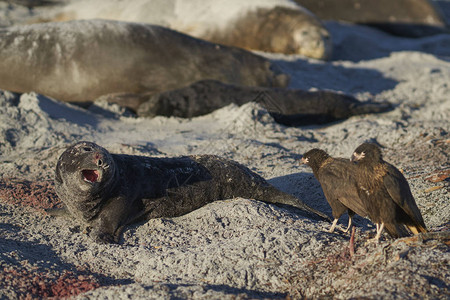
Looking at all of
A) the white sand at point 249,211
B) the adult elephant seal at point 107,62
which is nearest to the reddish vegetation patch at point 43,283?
the white sand at point 249,211

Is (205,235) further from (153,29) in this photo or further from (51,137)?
(153,29)

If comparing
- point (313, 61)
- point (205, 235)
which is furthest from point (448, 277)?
point (313, 61)

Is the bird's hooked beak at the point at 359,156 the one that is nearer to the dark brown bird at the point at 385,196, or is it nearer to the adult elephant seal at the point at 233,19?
the dark brown bird at the point at 385,196

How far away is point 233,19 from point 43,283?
26.5ft

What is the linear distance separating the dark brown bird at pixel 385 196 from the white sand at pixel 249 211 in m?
0.15

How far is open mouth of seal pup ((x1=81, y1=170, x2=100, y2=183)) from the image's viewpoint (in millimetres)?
3818

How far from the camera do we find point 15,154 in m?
5.64

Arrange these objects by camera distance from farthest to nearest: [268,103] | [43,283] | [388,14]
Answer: [388,14] → [268,103] → [43,283]

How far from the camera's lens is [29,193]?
14.8 feet

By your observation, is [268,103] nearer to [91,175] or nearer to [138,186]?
[138,186]

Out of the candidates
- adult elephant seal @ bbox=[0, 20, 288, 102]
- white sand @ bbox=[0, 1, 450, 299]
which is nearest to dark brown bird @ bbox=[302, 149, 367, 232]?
white sand @ bbox=[0, 1, 450, 299]

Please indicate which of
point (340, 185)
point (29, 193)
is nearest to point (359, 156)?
point (340, 185)

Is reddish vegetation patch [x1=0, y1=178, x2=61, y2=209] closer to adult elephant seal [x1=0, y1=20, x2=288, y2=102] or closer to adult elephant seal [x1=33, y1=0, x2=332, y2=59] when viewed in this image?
adult elephant seal [x1=0, y1=20, x2=288, y2=102]

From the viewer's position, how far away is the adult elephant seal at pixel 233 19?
10219 millimetres
